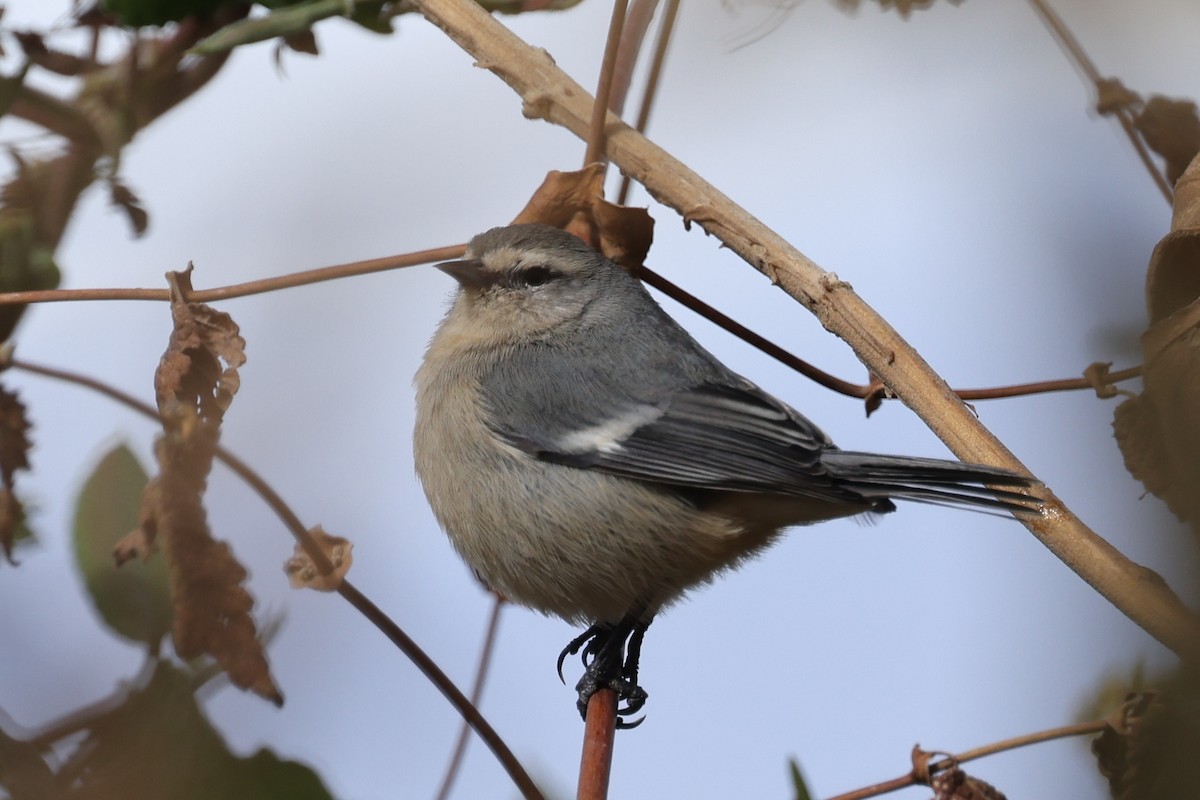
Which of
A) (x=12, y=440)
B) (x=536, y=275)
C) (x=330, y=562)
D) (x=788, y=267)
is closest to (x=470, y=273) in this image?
(x=536, y=275)

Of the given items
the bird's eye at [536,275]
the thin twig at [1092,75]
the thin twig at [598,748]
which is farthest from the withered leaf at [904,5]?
the bird's eye at [536,275]

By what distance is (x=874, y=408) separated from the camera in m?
1.75

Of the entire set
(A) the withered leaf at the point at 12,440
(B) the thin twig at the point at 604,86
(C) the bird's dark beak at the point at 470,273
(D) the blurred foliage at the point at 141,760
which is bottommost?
(D) the blurred foliage at the point at 141,760

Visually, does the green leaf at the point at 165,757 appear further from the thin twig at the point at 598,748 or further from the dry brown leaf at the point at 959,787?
the dry brown leaf at the point at 959,787

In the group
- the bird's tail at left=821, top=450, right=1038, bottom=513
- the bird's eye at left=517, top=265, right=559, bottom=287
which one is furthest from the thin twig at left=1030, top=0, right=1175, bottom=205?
the bird's eye at left=517, top=265, right=559, bottom=287

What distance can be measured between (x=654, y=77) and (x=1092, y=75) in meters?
0.69

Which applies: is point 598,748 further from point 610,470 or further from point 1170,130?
point 1170,130

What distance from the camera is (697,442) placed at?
6.73 feet

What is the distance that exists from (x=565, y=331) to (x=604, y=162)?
576 mm

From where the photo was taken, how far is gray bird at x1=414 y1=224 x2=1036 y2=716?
6.60 feet

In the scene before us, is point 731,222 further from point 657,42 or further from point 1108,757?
point 1108,757

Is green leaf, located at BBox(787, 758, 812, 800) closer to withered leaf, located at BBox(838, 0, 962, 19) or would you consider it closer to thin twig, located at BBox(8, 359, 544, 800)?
thin twig, located at BBox(8, 359, 544, 800)

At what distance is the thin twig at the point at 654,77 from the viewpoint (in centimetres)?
151

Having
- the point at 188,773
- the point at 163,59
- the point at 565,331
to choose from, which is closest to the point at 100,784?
the point at 188,773
